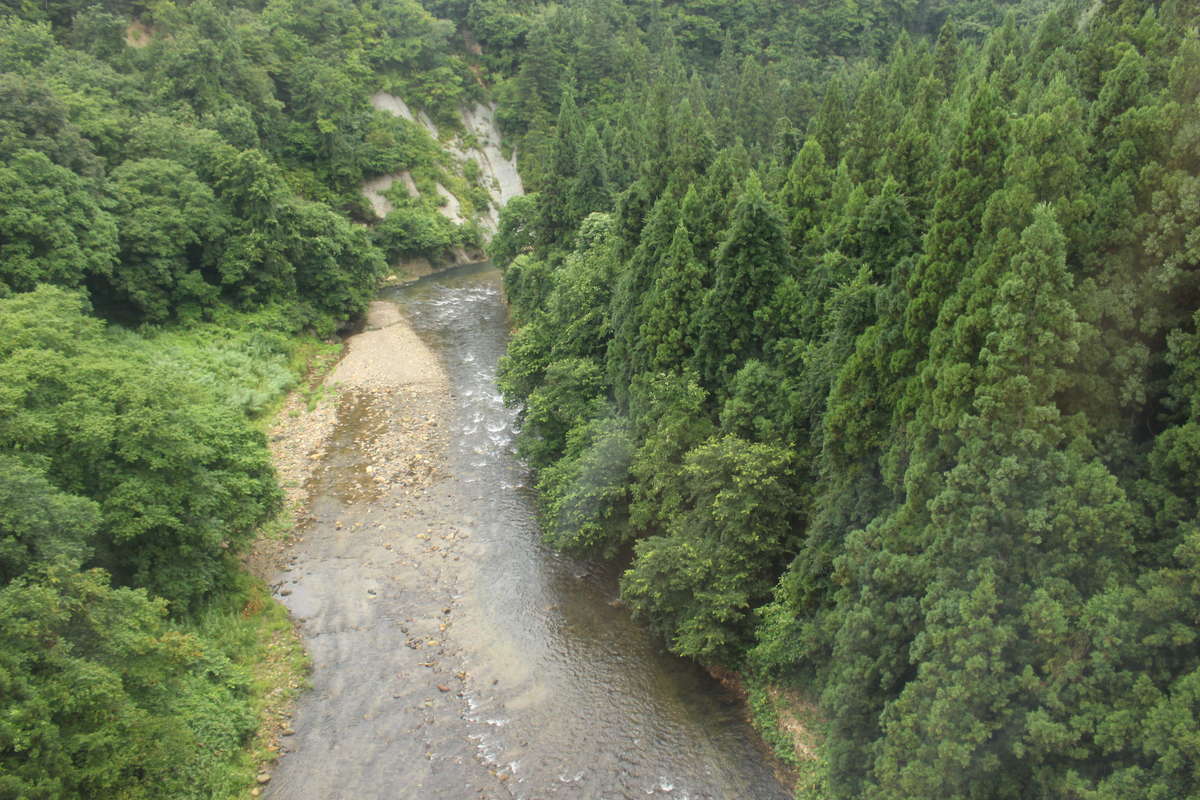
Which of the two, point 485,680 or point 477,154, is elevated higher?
point 477,154

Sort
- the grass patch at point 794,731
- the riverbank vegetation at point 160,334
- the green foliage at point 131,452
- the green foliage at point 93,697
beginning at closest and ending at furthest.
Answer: the green foliage at point 93,697 < the riverbank vegetation at point 160,334 < the grass patch at point 794,731 < the green foliage at point 131,452

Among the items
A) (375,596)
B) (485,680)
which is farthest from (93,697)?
(375,596)

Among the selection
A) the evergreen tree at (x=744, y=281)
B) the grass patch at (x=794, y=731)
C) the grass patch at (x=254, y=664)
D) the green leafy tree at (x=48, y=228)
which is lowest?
the grass patch at (x=254, y=664)

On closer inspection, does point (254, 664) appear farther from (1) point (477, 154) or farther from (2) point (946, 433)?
(1) point (477, 154)

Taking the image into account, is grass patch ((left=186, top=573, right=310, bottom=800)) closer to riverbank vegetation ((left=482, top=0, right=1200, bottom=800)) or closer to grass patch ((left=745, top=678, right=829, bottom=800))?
riverbank vegetation ((left=482, top=0, right=1200, bottom=800))

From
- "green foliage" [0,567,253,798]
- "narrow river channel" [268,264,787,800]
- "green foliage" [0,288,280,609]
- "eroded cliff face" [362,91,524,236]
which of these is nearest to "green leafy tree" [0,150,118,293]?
"green foliage" [0,288,280,609]

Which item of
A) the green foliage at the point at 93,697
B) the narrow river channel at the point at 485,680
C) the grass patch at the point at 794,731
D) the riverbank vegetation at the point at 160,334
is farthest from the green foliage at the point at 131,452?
the grass patch at the point at 794,731

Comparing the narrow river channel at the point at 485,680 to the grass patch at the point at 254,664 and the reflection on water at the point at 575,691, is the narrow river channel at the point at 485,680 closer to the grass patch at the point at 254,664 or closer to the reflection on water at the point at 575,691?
the reflection on water at the point at 575,691

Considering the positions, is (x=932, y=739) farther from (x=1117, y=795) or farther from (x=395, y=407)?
(x=395, y=407)
